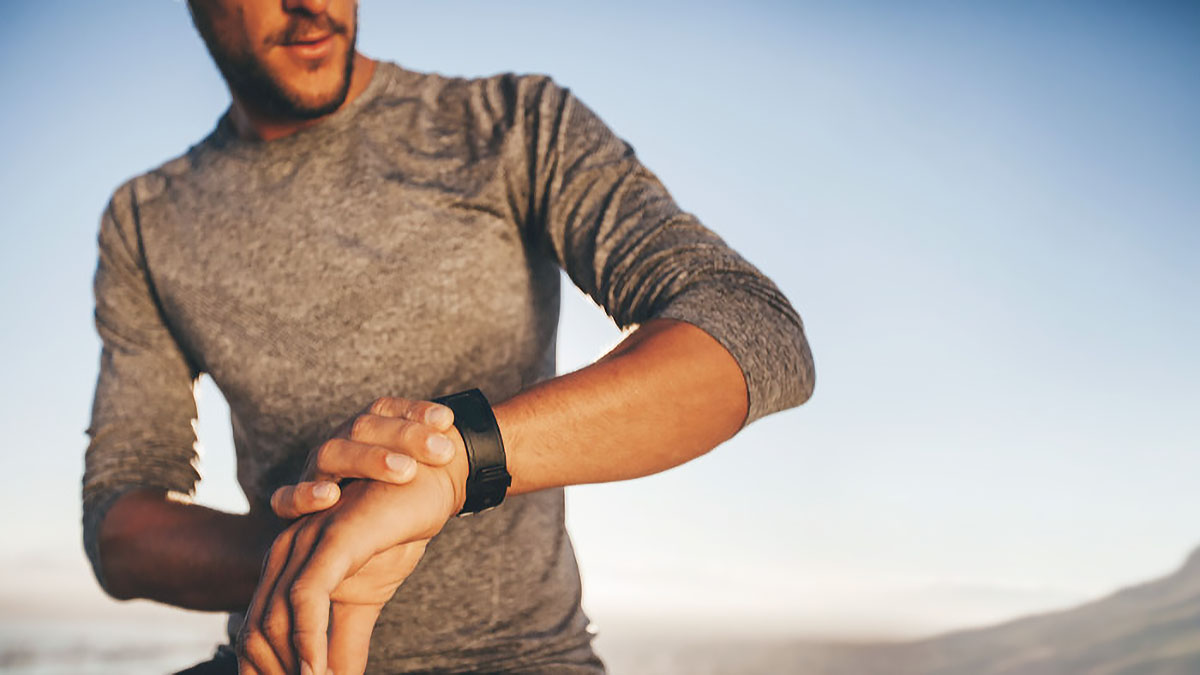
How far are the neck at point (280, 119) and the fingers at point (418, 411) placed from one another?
91 centimetres

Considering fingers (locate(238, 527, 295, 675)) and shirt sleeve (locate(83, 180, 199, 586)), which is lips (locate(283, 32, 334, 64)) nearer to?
shirt sleeve (locate(83, 180, 199, 586))

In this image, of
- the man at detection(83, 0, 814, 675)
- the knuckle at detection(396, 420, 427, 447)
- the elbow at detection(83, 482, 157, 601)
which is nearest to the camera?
the knuckle at detection(396, 420, 427, 447)

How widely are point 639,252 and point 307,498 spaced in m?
0.66

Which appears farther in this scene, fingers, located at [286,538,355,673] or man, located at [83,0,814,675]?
man, located at [83,0,814,675]

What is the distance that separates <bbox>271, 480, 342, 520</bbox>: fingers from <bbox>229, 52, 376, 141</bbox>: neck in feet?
3.25

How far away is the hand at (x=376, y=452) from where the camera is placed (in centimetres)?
106

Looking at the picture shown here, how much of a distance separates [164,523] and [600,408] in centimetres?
92

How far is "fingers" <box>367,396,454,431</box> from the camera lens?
110 centimetres

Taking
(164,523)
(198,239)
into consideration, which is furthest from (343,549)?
(198,239)

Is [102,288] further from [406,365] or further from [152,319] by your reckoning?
[406,365]

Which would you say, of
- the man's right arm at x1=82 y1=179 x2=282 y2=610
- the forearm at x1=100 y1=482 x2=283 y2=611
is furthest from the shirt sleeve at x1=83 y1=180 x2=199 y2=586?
the forearm at x1=100 y1=482 x2=283 y2=611

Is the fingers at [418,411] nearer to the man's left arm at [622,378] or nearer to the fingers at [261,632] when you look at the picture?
the man's left arm at [622,378]

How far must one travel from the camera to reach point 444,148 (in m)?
1.75

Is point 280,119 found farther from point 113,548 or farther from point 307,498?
point 307,498
